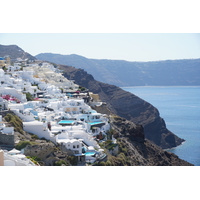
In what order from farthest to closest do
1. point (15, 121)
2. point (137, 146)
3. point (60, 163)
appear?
point (137, 146) → point (15, 121) → point (60, 163)

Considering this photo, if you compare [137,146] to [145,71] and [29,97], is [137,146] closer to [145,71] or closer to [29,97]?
[29,97]

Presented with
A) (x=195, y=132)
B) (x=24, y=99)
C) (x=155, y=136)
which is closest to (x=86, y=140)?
(x=24, y=99)

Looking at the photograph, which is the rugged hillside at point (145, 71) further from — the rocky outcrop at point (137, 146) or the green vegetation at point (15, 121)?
the green vegetation at point (15, 121)

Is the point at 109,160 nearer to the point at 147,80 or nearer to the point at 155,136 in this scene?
the point at 155,136

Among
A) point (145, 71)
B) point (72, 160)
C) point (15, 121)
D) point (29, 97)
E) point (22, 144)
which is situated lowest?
point (72, 160)

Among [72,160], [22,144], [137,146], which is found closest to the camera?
[22,144]

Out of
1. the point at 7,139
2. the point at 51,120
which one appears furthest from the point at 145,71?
the point at 7,139

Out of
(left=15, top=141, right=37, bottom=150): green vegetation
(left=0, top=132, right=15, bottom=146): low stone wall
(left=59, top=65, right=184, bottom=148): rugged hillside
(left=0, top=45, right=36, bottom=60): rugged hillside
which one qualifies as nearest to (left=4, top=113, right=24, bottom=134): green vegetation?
(left=0, top=132, right=15, bottom=146): low stone wall
